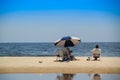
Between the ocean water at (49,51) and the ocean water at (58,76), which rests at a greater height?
the ocean water at (58,76)

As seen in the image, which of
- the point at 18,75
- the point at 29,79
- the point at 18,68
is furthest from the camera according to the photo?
the point at 18,68

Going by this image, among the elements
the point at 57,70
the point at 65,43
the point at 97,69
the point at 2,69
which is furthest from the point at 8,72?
the point at 65,43

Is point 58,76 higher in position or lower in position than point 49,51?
higher

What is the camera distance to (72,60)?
64.6ft

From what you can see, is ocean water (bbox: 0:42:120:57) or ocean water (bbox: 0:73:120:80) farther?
ocean water (bbox: 0:42:120:57)

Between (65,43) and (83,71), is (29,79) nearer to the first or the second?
(83,71)

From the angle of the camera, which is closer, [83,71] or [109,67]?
[83,71]

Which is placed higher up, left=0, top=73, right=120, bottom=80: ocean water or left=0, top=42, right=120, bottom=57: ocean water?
left=0, top=73, right=120, bottom=80: ocean water

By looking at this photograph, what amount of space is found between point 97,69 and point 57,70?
1.45 meters

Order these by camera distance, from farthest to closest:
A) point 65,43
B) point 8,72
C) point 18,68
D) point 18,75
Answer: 1. point 65,43
2. point 18,68
3. point 8,72
4. point 18,75

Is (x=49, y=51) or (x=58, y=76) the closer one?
(x=58, y=76)

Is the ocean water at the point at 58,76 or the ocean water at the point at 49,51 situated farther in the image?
the ocean water at the point at 49,51

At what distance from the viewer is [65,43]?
19.7 metres

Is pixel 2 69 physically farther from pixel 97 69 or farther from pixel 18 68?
pixel 97 69
